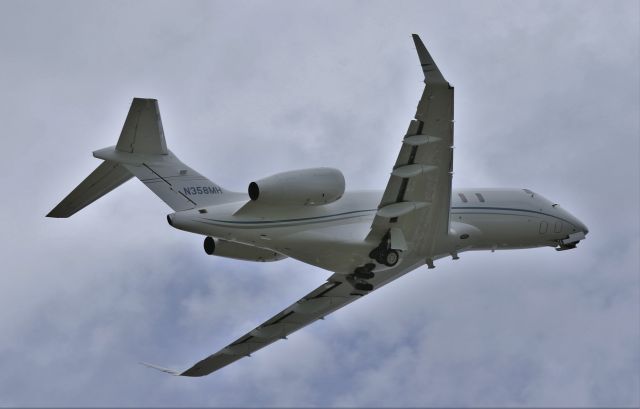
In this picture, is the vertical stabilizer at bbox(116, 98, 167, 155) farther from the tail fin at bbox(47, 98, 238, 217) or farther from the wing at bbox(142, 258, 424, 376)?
the wing at bbox(142, 258, 424, 376)

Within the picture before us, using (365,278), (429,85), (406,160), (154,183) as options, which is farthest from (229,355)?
(429,85)

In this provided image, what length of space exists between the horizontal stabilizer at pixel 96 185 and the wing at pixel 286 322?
7969 millimetres

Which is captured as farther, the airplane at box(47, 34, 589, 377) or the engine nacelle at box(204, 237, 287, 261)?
the engine nacelle at box(204, 237, 287, 261)

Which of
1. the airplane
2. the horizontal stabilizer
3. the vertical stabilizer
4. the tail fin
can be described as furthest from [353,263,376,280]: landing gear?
the horizontal stabilizer

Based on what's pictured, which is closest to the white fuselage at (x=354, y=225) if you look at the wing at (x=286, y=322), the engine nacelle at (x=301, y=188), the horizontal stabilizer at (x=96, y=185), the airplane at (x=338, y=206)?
the airplane at (x=338, y=206)

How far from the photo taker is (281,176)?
30.4 metres

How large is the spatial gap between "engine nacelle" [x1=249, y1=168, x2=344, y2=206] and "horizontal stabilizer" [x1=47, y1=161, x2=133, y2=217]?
4183 mm

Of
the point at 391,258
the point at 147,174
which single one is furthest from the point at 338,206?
the point at 147,174

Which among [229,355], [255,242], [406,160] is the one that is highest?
[406,160]

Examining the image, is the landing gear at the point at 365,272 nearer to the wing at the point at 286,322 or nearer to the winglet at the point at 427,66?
the wing at the point at 286,322

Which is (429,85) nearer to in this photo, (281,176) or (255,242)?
(281,176)

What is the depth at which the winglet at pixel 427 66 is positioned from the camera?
1105 inches

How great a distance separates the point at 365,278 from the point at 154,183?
286 inches

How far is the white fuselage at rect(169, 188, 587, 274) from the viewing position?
31328mm
